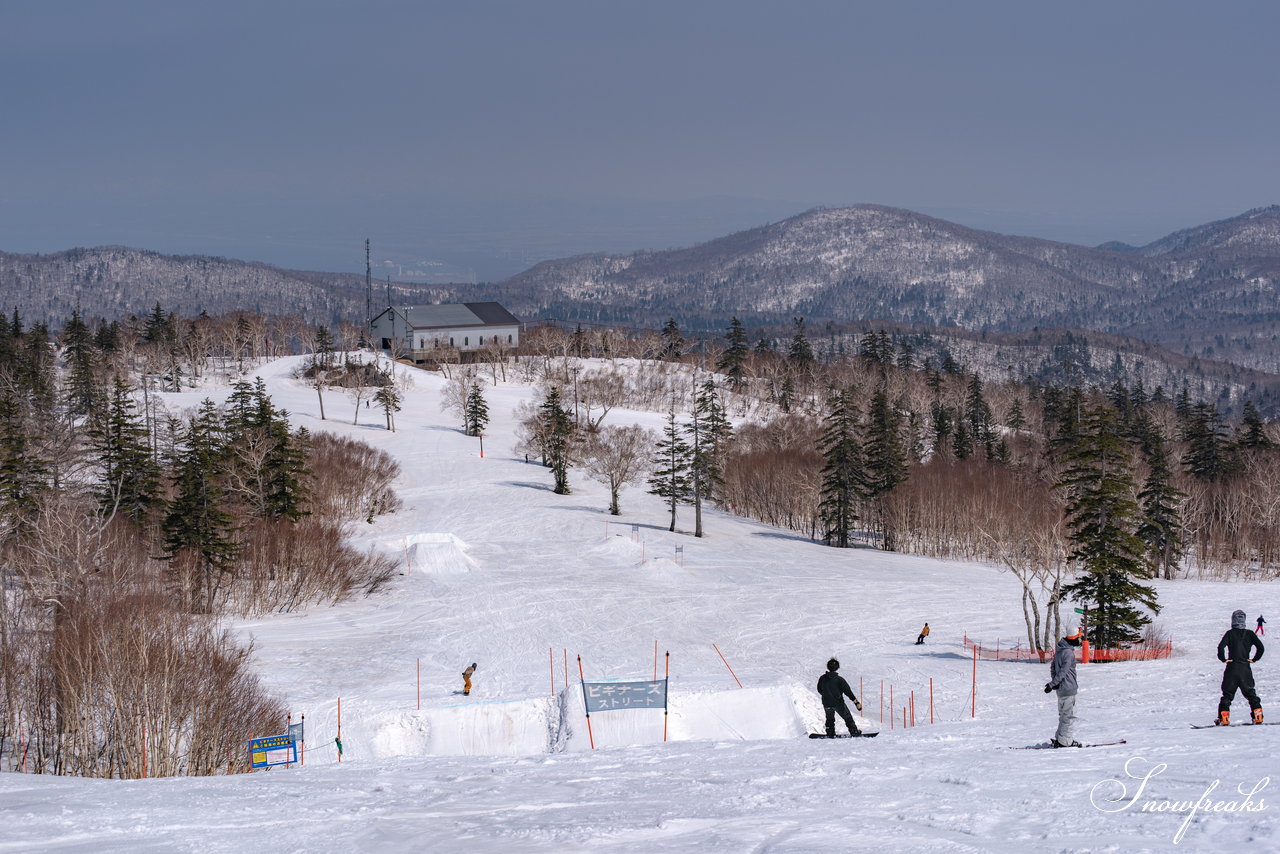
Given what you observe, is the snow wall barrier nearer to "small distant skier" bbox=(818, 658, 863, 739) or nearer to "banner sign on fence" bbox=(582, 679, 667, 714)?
"banner sign on fence" bbox=(582, 679, 667, 714)

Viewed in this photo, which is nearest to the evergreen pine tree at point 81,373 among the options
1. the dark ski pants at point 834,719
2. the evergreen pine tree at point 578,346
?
the evergreen pine tree at point 578,346

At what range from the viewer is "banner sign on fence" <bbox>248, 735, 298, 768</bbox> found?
767 inches

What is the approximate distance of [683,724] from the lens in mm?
23812

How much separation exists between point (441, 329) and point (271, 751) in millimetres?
112238

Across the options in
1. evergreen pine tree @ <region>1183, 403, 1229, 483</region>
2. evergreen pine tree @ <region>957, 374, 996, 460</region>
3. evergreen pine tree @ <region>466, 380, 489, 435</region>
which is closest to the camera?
evergreen pine tree @ <region>1183, 403, 1229, 483</region>

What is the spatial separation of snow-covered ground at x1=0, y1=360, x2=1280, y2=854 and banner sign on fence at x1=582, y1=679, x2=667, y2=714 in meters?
0.38

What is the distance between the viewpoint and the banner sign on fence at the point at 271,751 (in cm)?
1948

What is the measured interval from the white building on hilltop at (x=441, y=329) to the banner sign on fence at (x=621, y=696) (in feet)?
347

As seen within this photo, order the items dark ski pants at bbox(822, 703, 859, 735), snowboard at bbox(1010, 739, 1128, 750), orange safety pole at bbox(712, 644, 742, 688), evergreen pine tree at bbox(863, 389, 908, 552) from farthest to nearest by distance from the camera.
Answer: evergreen pine tree at bbox(863, 389, 908, 552) < orange safety pole at bbox(712, 644, 742, 688) < dark ski pants at bbox(822, 703, 859, 735) < snowboard at bbox(1010, 739, 1128, 750)

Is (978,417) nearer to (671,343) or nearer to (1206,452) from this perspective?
(1206,452)

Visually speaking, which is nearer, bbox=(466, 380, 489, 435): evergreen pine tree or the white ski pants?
the white ski pants

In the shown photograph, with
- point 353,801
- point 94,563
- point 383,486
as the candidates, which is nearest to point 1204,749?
point 353,801

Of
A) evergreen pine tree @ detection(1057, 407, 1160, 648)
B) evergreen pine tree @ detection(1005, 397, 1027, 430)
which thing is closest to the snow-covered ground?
evergreen pine tree @ detection(1057, 407, 1160, 648)

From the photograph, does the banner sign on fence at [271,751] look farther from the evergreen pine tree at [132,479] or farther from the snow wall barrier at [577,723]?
the evergreen pine tree at [132,479]
